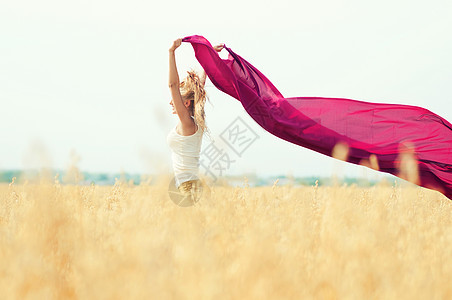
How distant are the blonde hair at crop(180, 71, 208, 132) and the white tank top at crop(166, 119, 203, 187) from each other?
134 millimetres

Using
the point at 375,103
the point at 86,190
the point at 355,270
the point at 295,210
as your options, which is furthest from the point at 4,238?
the point at 375,103

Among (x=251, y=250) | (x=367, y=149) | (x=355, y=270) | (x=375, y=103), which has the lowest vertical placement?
(x=355, y=270)

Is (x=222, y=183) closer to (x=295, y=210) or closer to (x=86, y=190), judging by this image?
(x=295, y=210)

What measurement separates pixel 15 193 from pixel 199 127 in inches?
116

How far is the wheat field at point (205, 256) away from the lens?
1.63 metres

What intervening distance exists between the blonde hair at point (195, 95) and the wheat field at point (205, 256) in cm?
121

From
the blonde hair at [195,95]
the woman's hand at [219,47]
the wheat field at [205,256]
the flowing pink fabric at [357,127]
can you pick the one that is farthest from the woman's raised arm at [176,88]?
the wheat field at [205,256]

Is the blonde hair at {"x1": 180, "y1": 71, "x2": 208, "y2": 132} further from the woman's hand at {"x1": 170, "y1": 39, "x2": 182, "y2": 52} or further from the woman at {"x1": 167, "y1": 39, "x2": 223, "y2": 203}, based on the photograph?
the woman's hand at {"x1": 170, "y1": 39, "x2": 182, "y2": 52}

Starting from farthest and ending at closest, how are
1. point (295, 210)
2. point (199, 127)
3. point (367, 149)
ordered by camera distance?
point (367, 149) → point (199, 127) → point (295, 210)

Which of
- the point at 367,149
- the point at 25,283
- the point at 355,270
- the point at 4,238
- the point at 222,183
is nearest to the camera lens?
the point at 25,283

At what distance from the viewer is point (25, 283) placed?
1.69 meters

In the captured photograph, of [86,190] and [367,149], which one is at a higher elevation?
[367,149]

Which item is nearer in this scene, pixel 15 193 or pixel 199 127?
pixel 199 127

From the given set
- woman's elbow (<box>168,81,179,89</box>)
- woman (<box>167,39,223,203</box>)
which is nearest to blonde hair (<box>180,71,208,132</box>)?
→ woman (<box>167,39,223,203</box>)
